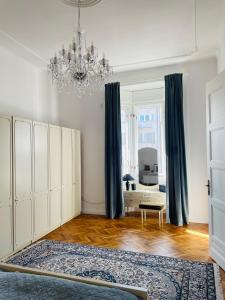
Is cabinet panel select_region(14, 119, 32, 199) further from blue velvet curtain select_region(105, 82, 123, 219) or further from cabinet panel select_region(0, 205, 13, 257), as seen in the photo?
blue velvet curtain select_region(105, 82, 123, 219)

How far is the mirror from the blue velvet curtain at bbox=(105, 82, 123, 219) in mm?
692

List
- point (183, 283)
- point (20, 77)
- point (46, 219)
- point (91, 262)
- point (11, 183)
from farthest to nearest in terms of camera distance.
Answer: point (20, 77) → point (46, 219) → point (11, 183) → point (91, 262) → point (183, 283)

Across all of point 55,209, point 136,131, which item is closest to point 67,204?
point 55,209

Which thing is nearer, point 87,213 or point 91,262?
point 91,262

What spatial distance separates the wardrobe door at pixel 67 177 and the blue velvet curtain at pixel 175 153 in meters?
2.04

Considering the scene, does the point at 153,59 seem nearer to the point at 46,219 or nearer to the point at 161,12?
the point at 161,12

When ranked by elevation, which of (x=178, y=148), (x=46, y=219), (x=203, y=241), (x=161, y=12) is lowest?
(x=203, y=241)

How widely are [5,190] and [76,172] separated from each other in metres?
2.12

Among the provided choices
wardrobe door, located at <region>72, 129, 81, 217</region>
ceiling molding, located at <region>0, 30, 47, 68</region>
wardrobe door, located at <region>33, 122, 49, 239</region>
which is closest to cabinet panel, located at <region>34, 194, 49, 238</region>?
wardrobe door, located at <region>33, 122, 49, 239</region>

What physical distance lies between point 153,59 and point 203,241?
3421 mm

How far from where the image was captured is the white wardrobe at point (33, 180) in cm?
315

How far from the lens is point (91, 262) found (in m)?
2.92

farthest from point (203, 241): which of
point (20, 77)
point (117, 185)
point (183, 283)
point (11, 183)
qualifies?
point (20, 77)

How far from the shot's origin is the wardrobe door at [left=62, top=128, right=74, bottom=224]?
463 centimetres
